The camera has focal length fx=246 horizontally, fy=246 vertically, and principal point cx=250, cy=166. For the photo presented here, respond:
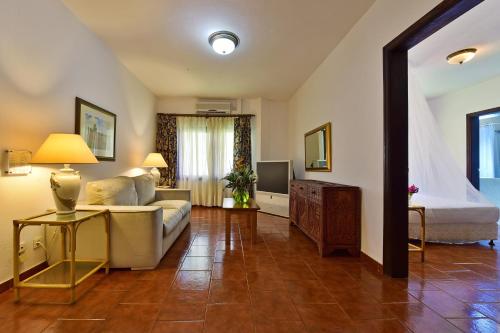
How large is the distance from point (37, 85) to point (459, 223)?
4996 mm

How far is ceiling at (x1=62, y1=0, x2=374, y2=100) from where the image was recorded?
8.29 ft

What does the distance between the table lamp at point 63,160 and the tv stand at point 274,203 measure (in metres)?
3.48

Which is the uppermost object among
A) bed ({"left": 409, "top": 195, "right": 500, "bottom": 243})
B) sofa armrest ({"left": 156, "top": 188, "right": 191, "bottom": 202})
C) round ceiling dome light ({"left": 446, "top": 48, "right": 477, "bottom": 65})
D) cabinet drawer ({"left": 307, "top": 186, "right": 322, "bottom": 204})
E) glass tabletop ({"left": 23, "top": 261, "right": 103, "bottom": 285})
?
round ceiling dome light ({"left": 446, "top": 48, "right": 477, "bottom": 65})

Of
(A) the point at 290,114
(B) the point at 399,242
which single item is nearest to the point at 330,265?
(B) the point at 399,242

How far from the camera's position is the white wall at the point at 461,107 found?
172 inches

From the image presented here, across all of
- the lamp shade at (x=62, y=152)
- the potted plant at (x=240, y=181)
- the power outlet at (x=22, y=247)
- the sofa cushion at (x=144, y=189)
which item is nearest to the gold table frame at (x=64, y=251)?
the power outlet at (x=22, y=247)

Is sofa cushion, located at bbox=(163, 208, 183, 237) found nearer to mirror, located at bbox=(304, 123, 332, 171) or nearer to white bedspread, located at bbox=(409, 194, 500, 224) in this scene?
mirror, located at bbox=(304, 123, 332, 171)

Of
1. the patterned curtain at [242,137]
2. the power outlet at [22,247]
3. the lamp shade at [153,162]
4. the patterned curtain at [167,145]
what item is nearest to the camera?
the power outlet at [22,247]

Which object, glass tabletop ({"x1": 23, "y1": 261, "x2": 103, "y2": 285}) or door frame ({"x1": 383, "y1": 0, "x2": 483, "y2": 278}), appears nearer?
glass tabletop ({"x1": 23, "y1": 261, "x2": 103, "y2": 285})

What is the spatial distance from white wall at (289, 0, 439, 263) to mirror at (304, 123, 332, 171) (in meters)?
0.13

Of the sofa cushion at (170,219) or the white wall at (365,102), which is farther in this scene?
the sofa cushion at (170,219)

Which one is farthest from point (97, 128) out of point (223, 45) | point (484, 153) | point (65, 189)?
point (484, 153)

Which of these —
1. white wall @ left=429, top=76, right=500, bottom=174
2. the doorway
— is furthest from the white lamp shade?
the doorway

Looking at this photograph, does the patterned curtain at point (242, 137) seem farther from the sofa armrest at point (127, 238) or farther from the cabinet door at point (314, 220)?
the sofa armrest at point (127, 238)
